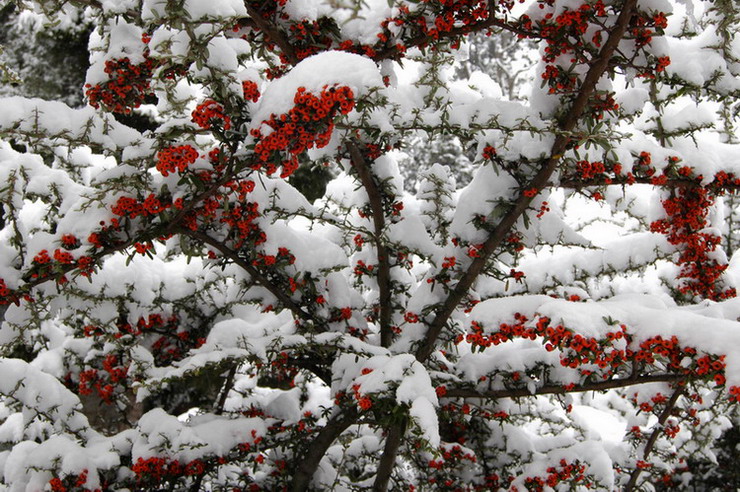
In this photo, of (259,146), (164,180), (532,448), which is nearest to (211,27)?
(259,146)

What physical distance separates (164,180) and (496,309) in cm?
160

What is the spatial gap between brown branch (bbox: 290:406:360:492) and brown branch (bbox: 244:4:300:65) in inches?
72.7

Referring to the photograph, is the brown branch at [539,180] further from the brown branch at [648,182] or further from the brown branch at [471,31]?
the brown branch at [471,31]

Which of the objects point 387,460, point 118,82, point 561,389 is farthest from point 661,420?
point 118,82

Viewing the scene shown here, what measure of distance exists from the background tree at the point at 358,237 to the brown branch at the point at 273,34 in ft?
0.05

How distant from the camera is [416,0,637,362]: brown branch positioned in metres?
2.51

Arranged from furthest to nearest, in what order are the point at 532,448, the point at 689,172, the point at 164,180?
1. the point at 532,448
2. the point at 689,172
3. the point at 164,180

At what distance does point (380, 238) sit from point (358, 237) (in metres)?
0.27

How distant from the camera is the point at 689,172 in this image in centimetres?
291

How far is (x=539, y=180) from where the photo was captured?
2.76 m

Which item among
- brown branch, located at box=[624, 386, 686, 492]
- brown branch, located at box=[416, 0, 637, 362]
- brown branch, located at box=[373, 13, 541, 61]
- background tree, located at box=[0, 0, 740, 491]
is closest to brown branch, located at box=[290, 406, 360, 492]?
background tree, located at box=[0, 0, 740, 491]

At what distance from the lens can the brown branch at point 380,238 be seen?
3.16 metres

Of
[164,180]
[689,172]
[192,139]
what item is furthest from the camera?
[689,172]

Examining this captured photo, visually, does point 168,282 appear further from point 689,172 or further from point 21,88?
point 21,88
